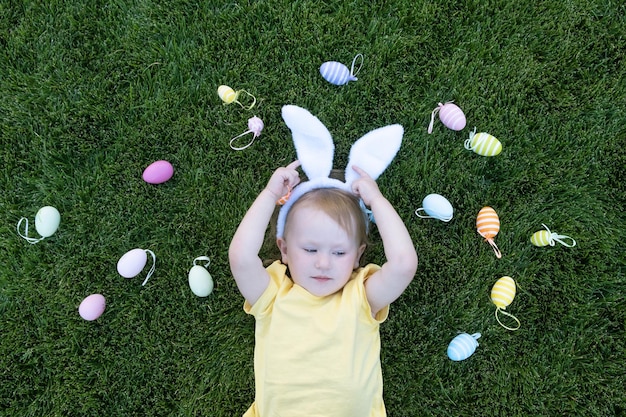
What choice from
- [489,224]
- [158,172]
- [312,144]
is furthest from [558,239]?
[158,172]

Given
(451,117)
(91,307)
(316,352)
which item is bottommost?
(91,307)

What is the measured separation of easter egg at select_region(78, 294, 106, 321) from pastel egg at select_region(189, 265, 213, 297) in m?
0.43

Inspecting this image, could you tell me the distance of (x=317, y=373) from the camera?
6.58 ft

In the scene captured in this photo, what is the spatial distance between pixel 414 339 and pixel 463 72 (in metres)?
1.34

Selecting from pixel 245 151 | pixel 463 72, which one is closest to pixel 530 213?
pixel 463 72

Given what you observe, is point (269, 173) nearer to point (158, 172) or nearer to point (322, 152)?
point (322, 152)

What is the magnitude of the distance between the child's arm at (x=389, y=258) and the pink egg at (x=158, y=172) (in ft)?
3.21

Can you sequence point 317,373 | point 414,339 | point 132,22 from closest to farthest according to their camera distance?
1. point 317,373
2. point 414,339
3. point 132,22

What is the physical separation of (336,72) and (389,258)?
0.99 m

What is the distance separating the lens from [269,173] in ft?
8.18

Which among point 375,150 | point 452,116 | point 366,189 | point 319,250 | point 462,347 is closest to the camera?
point 319,250

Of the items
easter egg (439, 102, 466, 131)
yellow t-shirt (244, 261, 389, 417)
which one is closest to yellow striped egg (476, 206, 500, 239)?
easter egg (439, 102, 466, 131)

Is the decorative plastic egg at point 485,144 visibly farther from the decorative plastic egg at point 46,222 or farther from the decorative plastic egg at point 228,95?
the decorative plastic egg at point 46,222

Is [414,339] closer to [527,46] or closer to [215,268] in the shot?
[215,268]
